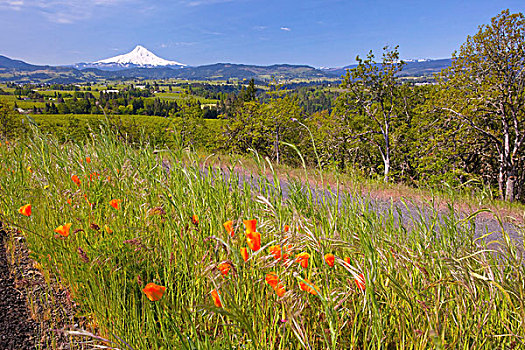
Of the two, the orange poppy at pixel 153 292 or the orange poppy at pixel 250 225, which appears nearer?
the orange poppy at pixel 153 292

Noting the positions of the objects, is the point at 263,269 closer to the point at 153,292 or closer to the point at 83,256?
the point at 153,292

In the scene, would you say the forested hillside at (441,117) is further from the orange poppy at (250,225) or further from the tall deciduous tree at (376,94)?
the orange poppy at (250,225)

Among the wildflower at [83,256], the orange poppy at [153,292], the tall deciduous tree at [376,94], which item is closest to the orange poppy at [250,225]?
the orange poppy at [153,292]

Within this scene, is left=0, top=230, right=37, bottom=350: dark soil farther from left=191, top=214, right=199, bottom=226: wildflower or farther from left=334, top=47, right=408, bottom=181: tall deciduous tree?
left=334, top=47, right=408, bottom=181: tall deciduous tree

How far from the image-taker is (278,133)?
21.8 metres

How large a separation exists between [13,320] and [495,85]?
1428 centimetres

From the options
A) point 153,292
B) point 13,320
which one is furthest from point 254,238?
point 13,320

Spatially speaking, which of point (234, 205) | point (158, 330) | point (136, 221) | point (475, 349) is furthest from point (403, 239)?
point (136, 221)

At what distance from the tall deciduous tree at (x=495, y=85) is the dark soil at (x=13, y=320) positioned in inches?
487

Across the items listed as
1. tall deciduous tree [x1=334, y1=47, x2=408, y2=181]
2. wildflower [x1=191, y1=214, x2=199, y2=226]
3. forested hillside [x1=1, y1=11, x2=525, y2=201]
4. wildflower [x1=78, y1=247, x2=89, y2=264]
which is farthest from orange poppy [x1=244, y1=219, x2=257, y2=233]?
tall deciduous tree [x1=334, y1=47, x2=408, y2=181]

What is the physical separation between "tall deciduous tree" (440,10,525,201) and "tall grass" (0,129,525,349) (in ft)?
37.1

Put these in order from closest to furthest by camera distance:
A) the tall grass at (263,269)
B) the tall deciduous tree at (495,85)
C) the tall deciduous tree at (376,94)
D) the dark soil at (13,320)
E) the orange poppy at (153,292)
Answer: the orange poppy at (153,292) → the tall grass at (263,269) → the dark soil at (13,320) → the tall deciduous tree at (495,85) → the tall deciduous tree at (376,94)

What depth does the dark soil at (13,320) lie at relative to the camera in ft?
4.68

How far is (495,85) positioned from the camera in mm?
11406
